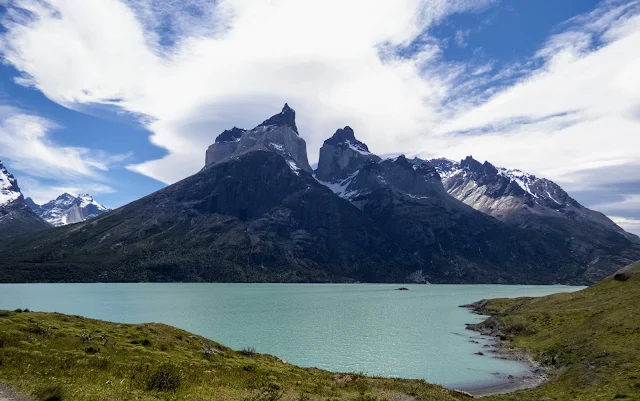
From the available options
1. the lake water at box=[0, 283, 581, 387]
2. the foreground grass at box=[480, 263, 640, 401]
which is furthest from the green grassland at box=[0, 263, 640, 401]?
the lake water at box=[0, 283, 581, 387]

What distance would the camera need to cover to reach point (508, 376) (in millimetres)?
59312

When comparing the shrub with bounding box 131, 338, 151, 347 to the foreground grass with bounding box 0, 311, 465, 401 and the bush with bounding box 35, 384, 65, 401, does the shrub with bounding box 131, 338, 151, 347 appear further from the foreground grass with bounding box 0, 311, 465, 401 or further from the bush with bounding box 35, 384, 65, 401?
the bush with bounding box 35, 384, 65, 401

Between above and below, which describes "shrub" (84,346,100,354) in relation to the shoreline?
above

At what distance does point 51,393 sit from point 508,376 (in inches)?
2257

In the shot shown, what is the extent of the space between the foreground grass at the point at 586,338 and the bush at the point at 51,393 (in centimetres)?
4258

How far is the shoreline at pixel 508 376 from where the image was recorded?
174 feet

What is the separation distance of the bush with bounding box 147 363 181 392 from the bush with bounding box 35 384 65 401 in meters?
5.78

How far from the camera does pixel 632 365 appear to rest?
1834 inches

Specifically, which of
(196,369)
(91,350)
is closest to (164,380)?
(196,369)

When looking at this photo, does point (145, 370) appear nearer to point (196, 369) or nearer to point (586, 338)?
point (196, 369)

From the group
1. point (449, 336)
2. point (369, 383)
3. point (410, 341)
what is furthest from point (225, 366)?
point (449, 336)

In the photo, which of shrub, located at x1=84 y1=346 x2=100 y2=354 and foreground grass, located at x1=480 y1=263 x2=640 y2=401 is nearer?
shrub, located at x1=84 y1=346 x2=100 y2=354

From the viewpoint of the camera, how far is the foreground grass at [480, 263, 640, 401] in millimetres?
43688

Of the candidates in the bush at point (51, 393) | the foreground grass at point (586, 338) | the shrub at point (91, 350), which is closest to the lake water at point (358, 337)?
the foreground grass at point (586, 338)
